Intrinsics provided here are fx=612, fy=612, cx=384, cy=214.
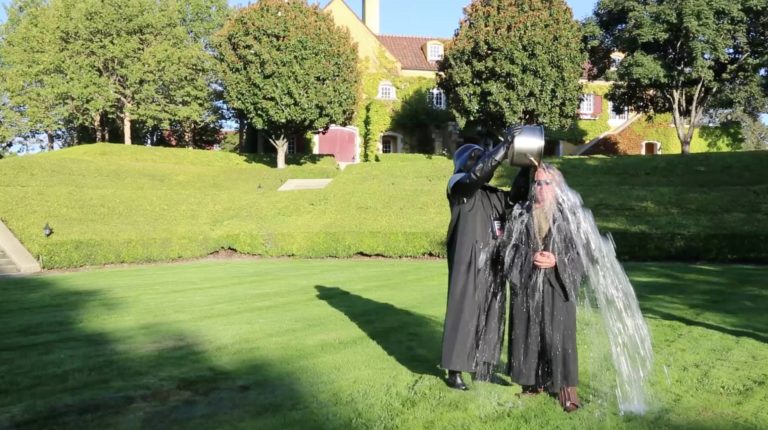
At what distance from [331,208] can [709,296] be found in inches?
576

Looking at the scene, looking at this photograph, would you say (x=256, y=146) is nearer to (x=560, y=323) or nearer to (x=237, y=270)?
(x=237, y=270)

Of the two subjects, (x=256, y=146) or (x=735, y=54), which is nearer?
(x=735, y=54)

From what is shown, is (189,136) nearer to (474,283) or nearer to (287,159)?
(287,159)

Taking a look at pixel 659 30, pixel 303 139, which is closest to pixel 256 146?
pixel 303 139

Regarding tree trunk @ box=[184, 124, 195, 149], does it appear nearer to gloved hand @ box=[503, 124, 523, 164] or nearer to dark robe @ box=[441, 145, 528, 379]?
dark robe @ box=[441, 145, 528, 379]

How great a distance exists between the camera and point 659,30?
3109 cm

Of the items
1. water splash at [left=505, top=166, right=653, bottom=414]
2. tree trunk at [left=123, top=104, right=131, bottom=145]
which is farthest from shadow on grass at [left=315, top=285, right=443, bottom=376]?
tree trunk at [left=123, top=104, right=131, bottom=145]

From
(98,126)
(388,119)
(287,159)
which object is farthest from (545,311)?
(98,126)

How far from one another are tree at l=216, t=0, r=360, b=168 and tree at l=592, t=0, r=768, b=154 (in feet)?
51.6

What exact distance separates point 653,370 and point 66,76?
41473mm

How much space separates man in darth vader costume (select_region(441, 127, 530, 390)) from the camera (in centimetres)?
512

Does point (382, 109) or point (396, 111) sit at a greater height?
point (382, 109)

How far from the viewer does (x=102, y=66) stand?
39.6 m

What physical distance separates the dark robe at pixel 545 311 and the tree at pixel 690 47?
29931 mm
